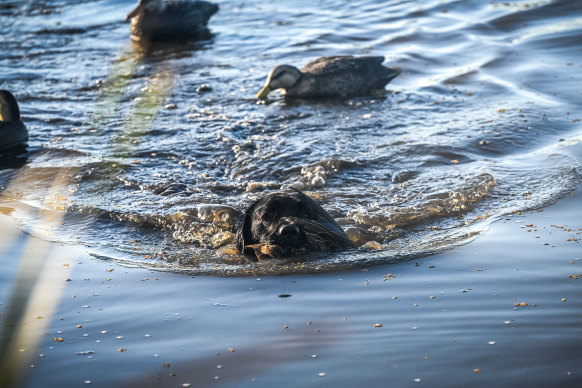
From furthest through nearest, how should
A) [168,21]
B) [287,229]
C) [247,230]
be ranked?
[168,21] < [247,230] < [287,229]

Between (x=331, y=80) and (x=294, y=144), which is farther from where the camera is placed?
(x=331, y=80)

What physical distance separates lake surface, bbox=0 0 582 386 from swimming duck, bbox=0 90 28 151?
255 millimetres

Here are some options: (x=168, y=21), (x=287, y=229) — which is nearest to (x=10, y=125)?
(x=287, y=229)

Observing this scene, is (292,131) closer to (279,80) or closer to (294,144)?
(294,144)

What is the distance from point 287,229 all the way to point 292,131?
4055 millimetres

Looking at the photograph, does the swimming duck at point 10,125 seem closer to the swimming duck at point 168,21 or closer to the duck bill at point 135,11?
the swimming duck at point 168,21

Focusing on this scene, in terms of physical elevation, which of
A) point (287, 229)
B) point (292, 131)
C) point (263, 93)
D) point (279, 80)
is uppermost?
point (287, 229)

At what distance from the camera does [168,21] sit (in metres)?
14.0

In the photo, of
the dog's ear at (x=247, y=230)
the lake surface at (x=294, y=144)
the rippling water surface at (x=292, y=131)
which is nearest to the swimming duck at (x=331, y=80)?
the lake surface at (x=294, y=144)

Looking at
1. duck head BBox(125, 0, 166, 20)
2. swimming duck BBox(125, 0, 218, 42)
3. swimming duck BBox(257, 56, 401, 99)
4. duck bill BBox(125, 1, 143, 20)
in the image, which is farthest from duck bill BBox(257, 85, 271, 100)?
duck bill BBox(125, 1, 143, 20)

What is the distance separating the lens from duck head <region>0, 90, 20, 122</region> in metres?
9.19

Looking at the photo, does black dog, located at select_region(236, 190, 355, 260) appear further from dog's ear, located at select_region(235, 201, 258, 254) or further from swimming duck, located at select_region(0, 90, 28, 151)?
swimming duck, located at select_region(0, 90, 28, 151)

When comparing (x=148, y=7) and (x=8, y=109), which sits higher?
(x=148, y=7)

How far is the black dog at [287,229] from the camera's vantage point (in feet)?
17.6
